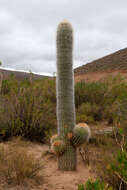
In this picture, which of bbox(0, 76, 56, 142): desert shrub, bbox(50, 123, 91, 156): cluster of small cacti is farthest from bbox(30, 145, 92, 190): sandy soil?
bbox(0, 76, 56, 142): desert shrub

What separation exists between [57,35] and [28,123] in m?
2.72

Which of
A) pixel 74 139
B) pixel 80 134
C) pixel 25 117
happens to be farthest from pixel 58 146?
pixel 25 117

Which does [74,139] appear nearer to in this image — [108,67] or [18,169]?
[18,169]

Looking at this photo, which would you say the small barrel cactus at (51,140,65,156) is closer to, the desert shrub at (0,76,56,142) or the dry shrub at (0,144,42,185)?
the dry shrub at (0,144,42,185)

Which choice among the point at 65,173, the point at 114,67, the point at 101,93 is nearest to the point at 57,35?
the point at 65,173

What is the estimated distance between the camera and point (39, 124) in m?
6.48

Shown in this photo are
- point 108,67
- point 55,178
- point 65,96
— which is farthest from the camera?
point 108,67

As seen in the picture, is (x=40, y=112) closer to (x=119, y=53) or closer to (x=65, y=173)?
(x=65, y=173)

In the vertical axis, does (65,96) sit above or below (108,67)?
below

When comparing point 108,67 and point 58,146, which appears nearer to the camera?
point 58,146

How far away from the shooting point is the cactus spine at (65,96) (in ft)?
14.1

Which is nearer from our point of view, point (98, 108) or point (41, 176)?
point (41, 176)

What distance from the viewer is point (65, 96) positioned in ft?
14.1

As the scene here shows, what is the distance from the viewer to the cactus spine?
14.1ft
